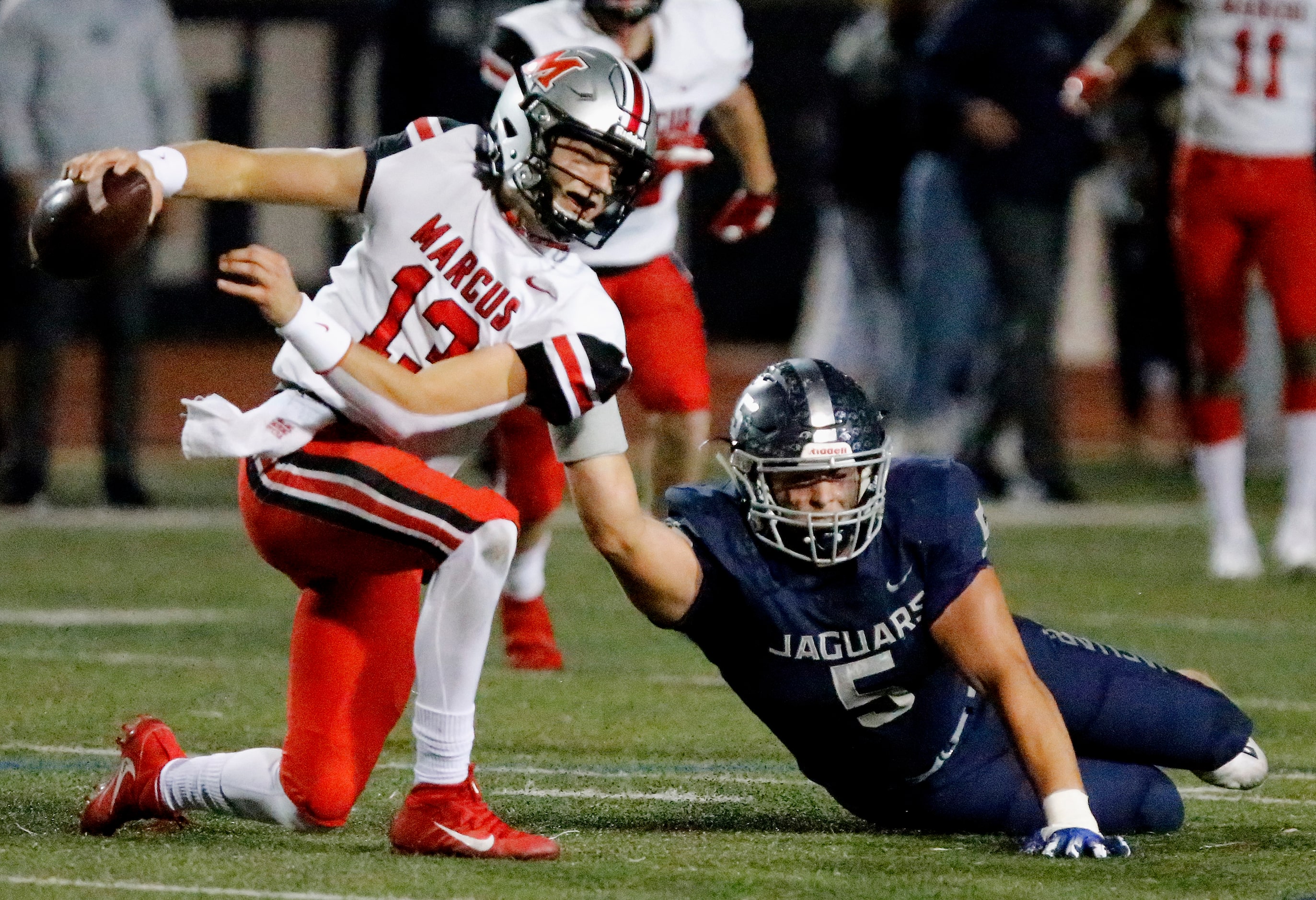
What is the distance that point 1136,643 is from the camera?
21.9 feet

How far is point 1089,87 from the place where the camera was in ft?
26.2

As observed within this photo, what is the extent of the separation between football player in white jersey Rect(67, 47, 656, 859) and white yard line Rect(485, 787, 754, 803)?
46 cm

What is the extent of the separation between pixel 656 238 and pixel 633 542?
8.73 feet

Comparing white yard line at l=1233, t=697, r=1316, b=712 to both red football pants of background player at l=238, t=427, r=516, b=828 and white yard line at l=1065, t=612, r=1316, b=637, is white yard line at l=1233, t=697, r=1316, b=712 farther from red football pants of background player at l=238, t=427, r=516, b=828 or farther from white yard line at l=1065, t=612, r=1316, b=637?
red football pants of background player at l=238, t=427, r=516, b=828

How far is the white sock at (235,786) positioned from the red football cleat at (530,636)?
2.10 meters

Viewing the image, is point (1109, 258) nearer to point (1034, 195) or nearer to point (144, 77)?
point (1034, 195)

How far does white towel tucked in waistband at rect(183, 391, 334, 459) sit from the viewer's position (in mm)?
3686

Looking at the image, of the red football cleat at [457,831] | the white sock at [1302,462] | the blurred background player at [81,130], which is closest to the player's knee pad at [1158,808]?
the red football cleat at [457,831]

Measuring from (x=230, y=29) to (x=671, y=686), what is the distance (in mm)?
10687

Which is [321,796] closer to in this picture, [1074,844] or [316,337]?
[316,337]

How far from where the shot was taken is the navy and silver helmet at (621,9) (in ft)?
20.5

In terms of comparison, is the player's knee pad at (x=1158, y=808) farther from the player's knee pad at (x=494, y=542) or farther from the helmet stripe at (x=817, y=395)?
the player's knee pad at (x=494, y=542)

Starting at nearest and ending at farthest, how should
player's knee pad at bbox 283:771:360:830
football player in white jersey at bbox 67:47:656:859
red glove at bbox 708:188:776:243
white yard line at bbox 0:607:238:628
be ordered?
1. football player in white jersey at bbox 67:47:656:859
2. player's knee pad at bbox 283:771:360:830
3. red glove at bbox 708:188:776:243
4. white yard line at bbox 0:607:238:628

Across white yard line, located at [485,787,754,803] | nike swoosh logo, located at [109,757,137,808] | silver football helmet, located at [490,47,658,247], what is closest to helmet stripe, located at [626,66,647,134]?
silver football helmet, located at [490,47,658,247]
